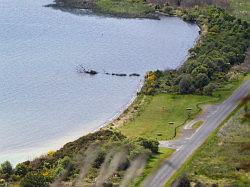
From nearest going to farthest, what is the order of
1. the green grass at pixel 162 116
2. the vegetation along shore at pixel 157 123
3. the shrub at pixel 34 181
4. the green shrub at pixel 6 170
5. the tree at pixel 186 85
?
1. the shrub at pixel 34 181
2. the vegetation along shore at pixel 157 123
3. the green shrub at pixel 6 170
4. the green grass at pixel 162 116
5. the tree at pixel 186 85

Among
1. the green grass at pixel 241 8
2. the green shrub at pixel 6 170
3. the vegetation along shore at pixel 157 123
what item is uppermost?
the green grass at pixel 241 8

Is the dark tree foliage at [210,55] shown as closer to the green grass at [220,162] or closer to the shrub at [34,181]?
the green grass at [220,162]

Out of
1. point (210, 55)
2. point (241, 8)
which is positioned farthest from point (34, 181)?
point (241, 8)

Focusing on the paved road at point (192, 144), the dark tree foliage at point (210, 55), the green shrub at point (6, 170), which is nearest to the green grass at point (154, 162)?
the paved road at point (192, 144)

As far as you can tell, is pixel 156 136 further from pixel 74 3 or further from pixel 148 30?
pixel 74 3

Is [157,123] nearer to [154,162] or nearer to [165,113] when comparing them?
[165,113]
